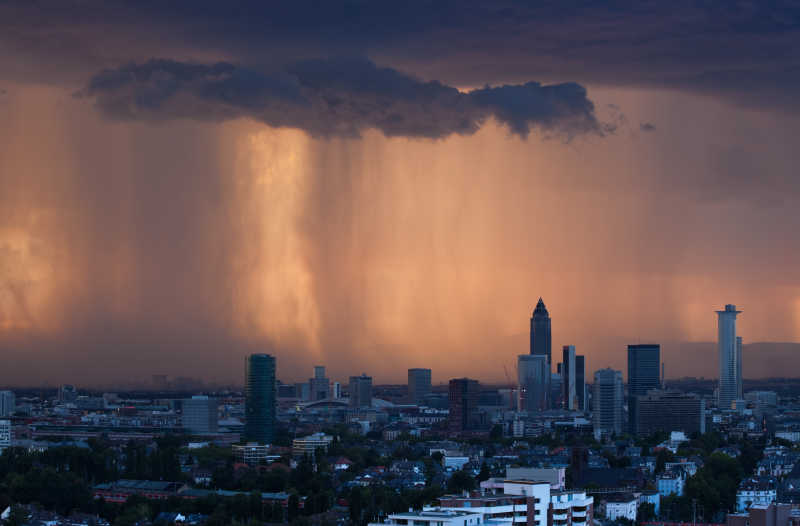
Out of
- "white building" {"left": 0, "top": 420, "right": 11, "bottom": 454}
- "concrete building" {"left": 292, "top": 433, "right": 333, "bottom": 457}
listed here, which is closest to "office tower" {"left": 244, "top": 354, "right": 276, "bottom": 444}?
"concrete building" {"left": 292, "top": 433, "right": 333, "bottom": 457}

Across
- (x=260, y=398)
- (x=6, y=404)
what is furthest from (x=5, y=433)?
(x=6, y=404)

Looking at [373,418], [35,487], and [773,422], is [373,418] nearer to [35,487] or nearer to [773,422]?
[773,422]

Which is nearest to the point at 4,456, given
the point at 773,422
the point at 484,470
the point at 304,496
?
the point at 304,496

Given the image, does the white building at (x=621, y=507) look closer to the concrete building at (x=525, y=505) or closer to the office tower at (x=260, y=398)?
the concrete building at (x=525, y=505)

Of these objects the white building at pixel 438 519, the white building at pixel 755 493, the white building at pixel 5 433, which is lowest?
the white building at pixel 755 493

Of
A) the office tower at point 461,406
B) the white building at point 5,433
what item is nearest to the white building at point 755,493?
the white building at point 5,433

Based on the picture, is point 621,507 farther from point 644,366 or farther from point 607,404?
point 644,366
